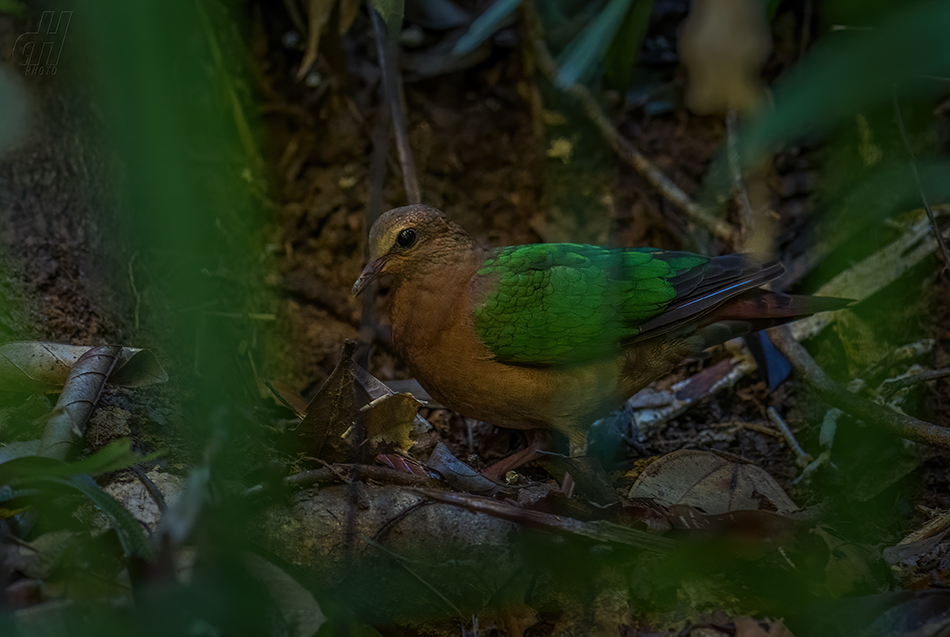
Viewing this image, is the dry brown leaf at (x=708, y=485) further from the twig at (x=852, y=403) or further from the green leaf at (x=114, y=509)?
the green leaf at (x=114, y=509)

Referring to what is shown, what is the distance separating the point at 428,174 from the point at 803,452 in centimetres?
293

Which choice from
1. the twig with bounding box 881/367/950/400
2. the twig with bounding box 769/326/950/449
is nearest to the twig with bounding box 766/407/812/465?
the twig with bounding box 769/326/950/449

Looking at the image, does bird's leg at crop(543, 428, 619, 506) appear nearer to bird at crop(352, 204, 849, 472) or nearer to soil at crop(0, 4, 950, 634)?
bird at crop(352, 204, 849, 472)

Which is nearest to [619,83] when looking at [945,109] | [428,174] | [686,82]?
[686,82]

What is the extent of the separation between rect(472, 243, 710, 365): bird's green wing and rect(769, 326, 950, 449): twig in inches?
30.9

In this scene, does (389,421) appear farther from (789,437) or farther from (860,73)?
(860,73)

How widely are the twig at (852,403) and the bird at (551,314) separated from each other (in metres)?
0.38

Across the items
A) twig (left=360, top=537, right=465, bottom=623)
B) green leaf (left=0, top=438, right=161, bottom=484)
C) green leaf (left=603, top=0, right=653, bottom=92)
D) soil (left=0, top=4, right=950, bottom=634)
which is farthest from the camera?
green leaf (left=603, top=0, right=653, bottom=92)

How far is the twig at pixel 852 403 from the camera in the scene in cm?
298

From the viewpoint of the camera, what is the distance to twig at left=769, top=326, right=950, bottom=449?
9.79ft

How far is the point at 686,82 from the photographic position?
512cm

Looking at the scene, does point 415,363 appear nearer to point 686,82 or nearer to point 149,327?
point 149,327

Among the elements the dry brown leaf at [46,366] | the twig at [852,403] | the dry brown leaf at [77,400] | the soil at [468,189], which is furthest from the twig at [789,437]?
the dry brown leaf at [77,400]

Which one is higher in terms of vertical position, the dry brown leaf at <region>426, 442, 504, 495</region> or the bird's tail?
the bird's tail
